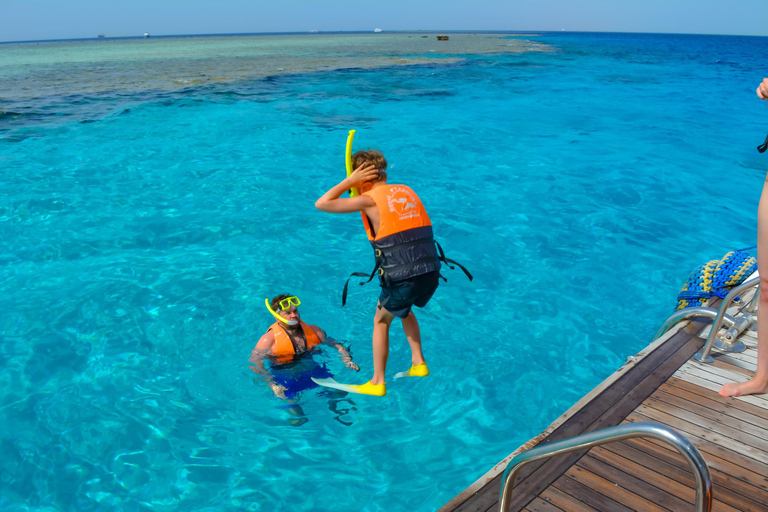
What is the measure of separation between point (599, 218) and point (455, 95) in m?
16.0

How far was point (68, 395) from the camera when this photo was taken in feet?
18.7

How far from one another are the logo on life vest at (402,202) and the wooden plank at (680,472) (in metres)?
2.20

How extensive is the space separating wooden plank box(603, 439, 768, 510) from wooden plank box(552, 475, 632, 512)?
0.34 meters

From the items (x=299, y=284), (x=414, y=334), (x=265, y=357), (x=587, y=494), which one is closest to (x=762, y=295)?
(x=587, y=494)

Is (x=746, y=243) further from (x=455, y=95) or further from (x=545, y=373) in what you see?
(x=455, y=95)

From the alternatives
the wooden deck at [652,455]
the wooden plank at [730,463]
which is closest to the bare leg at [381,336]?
the wooden deck at [652,455]

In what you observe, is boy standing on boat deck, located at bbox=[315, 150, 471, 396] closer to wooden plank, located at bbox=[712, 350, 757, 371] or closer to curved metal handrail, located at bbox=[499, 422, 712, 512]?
curved metal handrail, located at bbox=[499, 422, 712, 512]

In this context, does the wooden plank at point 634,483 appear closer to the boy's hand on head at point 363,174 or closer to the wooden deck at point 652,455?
the wooden deck at point 652,455

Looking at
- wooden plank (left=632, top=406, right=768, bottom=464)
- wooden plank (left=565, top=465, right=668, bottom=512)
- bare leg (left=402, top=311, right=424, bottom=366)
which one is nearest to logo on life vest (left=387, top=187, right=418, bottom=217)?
bare leg (left=402, top=311, right=424, bottom=366)

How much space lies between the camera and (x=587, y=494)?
10.4 feet

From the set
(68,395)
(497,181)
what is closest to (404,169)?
(497,181)

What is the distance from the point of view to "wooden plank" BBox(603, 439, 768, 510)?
10.1 feet

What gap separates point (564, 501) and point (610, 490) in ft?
1.04

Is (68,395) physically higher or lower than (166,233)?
lower
